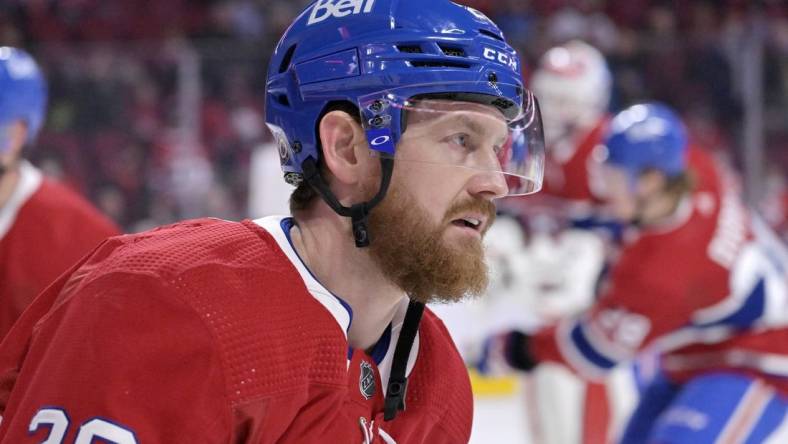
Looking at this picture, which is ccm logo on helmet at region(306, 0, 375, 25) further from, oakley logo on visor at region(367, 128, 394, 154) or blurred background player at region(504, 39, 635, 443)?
blurred background player at region(504, 39, 635, 443)

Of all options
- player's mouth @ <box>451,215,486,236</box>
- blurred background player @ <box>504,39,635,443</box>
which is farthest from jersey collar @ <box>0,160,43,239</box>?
blurred background player @ <box>504,39,635,443</box>

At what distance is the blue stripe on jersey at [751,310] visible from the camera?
3.47 meters

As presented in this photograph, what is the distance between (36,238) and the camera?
8.81 ft

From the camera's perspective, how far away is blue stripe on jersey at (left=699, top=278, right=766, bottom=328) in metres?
3.47

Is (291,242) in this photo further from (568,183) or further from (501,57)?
(568,183)

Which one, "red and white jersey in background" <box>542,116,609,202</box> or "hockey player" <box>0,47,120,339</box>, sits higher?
"hockey player" <box>0,47,120,339</box>

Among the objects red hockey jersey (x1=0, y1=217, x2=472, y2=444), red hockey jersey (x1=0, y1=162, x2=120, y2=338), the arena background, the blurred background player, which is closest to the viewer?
red hockey jersey (x1=0, y1=217, x2=472, y2=444)

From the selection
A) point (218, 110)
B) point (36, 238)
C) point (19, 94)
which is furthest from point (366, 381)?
point (218, 110)

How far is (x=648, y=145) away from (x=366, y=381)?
2256mm

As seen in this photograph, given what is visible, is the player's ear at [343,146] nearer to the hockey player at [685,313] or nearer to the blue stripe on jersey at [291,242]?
the blue stripe on jersey at [291,242]

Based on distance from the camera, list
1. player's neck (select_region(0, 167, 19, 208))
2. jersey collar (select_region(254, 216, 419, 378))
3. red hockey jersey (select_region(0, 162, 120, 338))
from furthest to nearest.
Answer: player's neck (select_region(0, 167, 19, 208)), red hockey jersey (select_region(0, 162, 120, 338)), jersey collar (select_region(254, 216, 419, 378))

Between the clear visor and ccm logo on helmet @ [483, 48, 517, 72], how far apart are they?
3 centimetres

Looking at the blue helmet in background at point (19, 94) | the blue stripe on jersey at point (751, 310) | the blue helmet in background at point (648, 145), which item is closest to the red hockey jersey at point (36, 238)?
the blue helmet in background at point (19, 94)

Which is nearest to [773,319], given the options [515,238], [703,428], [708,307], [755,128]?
[708,307]
